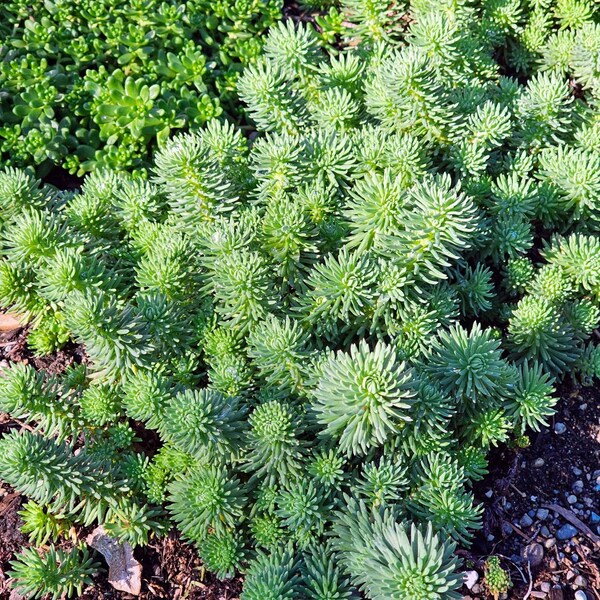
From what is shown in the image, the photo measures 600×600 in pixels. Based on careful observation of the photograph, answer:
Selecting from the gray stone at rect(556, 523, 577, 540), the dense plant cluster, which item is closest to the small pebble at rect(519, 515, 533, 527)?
the gray stone at rect(556, 523, 577, 540)

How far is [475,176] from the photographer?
334 centimetres

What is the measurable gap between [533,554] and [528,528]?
12 centimetres

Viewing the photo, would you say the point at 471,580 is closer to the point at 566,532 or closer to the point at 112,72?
the point at 566,532

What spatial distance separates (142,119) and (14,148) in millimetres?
732

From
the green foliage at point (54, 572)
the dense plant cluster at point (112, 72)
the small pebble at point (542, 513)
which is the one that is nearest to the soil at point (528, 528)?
the small pebble at point (542, 513)

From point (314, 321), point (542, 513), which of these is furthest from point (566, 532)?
point (314, 321)

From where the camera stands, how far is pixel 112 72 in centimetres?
438

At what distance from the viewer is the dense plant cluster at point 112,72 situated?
4.11 meters

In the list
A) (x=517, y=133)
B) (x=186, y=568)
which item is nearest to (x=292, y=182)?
(x=517, y=133)

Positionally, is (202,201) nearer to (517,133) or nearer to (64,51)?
(517,133)

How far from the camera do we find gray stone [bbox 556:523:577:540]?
9.71 feet

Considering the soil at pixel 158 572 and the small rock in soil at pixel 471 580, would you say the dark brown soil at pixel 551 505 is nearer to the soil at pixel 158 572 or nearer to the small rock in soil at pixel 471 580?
the small rock in soil at pixel 471 580

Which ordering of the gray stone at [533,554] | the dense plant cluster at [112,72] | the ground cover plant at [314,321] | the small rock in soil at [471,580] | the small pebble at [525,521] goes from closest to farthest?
1. the ground cover plant at [314,321]
2. the small rock in soil at [471,580]
3. the gray stone at [533,554]
4. the small pebble at [525,521]
5. the dense plant cluster at [112,72]

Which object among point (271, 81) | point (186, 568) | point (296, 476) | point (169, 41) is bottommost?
point (186, 568)
